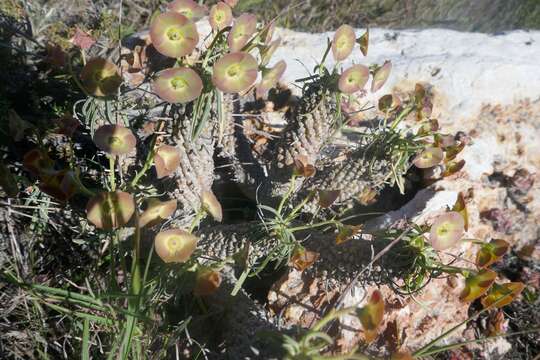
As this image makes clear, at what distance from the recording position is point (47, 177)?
1373 millimetres

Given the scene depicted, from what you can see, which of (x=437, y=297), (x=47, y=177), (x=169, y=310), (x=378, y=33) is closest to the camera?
(x=47, y=177)

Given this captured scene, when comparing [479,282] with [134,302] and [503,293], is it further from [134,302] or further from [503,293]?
[134,302]

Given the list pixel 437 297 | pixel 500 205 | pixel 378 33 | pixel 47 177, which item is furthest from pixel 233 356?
pixel 378 33

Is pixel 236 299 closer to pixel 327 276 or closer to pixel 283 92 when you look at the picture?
pixel 327 276

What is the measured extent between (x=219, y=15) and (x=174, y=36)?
31 centimetres

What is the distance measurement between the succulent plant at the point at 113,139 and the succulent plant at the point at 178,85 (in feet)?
0.60

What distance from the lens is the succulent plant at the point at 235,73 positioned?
4.09 ft

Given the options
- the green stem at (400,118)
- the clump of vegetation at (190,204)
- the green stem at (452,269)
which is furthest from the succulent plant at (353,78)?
the green stem at (452,269)

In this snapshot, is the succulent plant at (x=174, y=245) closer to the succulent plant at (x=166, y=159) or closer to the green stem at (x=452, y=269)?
the succulent plant at (x=166, y=159)

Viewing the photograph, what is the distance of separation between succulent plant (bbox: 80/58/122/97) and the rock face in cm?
98

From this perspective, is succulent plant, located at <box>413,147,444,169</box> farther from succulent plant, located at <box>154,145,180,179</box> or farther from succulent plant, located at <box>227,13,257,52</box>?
succulent plant, located at <box>154,145,180,179</box>

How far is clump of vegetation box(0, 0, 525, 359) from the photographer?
1.31 metres

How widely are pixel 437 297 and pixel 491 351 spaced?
458 mm

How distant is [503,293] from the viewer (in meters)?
1.43
